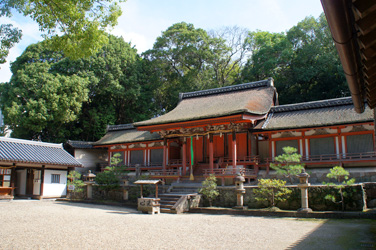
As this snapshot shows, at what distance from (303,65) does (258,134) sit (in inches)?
553

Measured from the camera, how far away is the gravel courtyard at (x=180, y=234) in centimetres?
762

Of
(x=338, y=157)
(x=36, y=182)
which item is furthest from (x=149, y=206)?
(x=338, y=157)

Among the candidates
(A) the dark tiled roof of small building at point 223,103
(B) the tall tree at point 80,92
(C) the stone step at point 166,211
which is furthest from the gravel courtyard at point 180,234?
(B) the tall tree at point 80,92

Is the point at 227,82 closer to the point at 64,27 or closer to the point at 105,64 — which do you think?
the point at 105,64

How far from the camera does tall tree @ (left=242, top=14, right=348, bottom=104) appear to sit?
30.0m

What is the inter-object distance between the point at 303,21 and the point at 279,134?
1840 centimetres

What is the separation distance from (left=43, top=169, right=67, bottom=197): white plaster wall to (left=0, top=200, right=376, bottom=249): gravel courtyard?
34.1 ft

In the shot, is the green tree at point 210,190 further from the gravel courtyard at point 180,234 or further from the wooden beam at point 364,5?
the wooden beam at point 364,5

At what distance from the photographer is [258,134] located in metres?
21.2

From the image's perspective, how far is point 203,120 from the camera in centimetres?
1952

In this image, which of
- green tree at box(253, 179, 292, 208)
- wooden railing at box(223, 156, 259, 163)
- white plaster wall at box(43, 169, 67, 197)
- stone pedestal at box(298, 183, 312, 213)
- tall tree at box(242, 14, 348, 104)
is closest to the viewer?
stone pedestal at box(298, 183, 312, 213)

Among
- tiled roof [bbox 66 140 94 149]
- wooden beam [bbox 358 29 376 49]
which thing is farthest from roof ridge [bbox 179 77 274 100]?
wooden beam [bbox 358 29 376 49]

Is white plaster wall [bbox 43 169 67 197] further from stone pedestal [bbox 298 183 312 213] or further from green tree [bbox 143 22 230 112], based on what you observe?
stone pedestal [bbox 298 183 312 213]

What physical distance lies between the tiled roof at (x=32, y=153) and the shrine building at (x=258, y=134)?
579 centimetres
